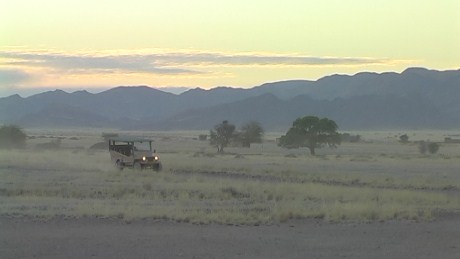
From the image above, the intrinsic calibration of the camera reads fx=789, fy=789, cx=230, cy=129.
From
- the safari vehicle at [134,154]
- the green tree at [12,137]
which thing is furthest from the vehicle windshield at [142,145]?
the green tree at [12,137]

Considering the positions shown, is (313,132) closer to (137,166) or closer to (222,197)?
(137,166)

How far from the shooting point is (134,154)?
173 ft

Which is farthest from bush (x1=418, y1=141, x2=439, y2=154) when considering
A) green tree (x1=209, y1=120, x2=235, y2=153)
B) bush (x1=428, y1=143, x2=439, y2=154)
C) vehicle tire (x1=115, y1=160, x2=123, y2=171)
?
vehicle tire (x1=115, y1=160, x2=123, y2=171)

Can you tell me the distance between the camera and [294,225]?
75.3 feet

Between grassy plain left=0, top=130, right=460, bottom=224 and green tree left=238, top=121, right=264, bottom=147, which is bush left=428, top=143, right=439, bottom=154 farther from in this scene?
grassy plain left=0, top=130, right=460, bottom=224

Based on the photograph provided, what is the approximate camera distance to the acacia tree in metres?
93.6

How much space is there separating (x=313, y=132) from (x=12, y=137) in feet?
133

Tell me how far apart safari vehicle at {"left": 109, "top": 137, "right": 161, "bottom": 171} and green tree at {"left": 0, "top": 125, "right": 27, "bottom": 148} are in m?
54.3

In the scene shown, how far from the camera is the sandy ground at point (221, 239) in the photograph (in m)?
17.2

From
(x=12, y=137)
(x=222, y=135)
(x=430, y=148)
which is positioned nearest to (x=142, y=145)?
(x=430, y=148)

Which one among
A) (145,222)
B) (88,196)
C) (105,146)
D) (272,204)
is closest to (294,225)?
(145,222)

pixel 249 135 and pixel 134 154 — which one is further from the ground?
pixel 249 135

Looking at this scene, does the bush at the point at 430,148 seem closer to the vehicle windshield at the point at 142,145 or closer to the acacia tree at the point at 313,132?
the acacia tree at the point at 313,132

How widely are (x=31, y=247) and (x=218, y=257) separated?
4.39 m
